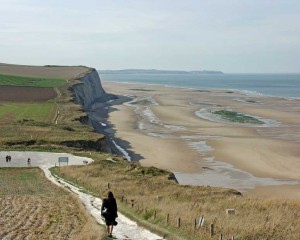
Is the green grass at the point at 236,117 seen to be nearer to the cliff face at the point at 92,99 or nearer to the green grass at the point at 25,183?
the cliff face at the point at 92,99

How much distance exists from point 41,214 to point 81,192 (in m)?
5.34

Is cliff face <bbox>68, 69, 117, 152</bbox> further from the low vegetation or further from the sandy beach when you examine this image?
the low vegetation

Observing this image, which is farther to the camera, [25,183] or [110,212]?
[25,183]

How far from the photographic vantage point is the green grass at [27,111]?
58956mm

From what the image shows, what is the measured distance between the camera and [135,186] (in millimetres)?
25734

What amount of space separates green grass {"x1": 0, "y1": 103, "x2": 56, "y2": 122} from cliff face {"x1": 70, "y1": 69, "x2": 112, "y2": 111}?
55.8ft

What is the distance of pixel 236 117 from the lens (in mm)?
80625

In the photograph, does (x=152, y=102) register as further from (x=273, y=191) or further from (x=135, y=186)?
(x=135, y=186)

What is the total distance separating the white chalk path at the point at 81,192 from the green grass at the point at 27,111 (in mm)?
20042

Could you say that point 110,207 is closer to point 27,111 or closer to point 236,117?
point 27,111

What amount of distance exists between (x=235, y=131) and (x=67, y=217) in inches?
1926

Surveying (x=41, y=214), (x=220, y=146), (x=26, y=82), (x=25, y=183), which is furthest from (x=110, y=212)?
(x=26, y=82)

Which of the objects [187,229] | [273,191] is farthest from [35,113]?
[187,229]

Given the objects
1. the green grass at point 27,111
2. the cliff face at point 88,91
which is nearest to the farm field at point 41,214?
the green grass at point 27,111
